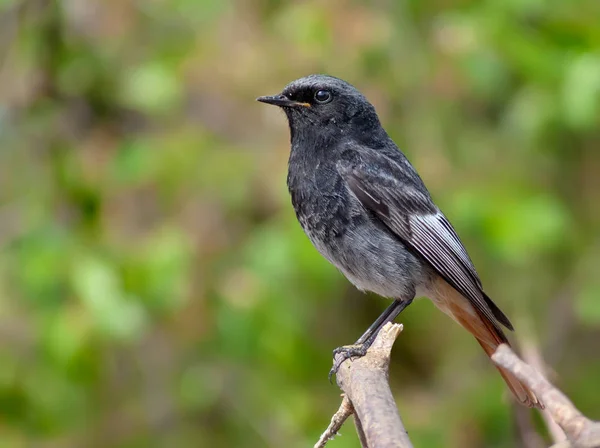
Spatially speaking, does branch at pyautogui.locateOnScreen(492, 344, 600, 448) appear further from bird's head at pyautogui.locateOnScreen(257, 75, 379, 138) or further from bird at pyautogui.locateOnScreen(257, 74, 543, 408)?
bird's head at pyautogui.locateOnScreen(257, 75, 379, 138)

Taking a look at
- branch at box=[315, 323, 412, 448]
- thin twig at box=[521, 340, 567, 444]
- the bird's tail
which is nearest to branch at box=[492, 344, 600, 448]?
branch at box=[315, 323, 412, 448]

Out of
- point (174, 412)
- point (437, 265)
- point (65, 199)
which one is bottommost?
point (437, 265)

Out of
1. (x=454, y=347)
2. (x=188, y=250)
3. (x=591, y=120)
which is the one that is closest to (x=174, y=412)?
(x=188, y=250)

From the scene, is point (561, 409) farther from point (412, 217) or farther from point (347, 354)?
point (412, 217)

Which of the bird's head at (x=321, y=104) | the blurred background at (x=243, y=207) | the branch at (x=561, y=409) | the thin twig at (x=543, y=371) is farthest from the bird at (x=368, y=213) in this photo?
Answer: the branch at (x=561, y=409)

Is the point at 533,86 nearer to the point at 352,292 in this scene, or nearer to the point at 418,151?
the point at 418,151

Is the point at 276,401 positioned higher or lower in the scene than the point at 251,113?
lower
